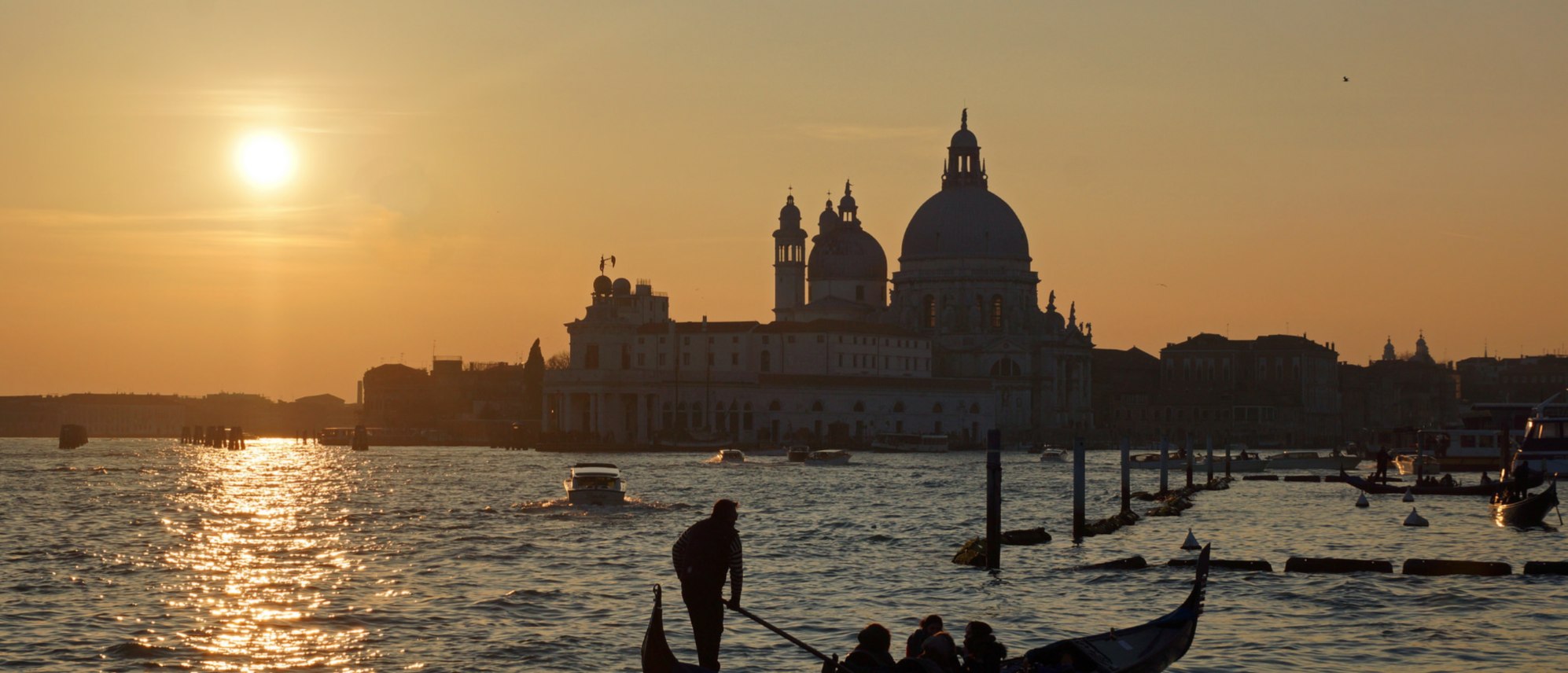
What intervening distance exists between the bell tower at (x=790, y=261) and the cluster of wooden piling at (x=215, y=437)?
153ft

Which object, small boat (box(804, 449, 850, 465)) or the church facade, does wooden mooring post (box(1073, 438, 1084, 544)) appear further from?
the church facade

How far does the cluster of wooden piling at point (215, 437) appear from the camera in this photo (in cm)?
16338

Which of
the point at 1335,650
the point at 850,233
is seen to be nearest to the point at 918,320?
the point at 850,233

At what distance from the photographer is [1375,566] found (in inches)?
1412

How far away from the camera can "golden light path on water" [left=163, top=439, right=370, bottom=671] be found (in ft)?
86.5

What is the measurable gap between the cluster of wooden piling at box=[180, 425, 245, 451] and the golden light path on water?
90324 millimetres

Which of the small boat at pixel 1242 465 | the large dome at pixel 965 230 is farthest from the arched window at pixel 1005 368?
the small boat at pixel 1242 465

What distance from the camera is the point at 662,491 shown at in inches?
2864

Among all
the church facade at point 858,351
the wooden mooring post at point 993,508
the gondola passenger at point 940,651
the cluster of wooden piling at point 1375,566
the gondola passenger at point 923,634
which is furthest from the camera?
the church facade at point 858,351

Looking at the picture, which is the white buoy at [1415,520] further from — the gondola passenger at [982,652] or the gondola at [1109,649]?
the gondola passenger at [982,652]

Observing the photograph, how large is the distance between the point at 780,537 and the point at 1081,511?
6658 mm

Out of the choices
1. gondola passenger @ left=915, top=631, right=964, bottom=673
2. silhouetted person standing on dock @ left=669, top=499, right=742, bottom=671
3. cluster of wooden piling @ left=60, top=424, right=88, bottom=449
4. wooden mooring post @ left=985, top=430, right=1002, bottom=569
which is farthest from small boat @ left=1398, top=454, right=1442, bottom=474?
cluster of wooden piling @ left=60, top=424, right=88, bottom=449

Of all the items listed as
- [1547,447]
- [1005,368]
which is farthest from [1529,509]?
[1005,368]

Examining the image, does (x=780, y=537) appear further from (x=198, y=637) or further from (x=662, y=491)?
(x=662, y=491)
